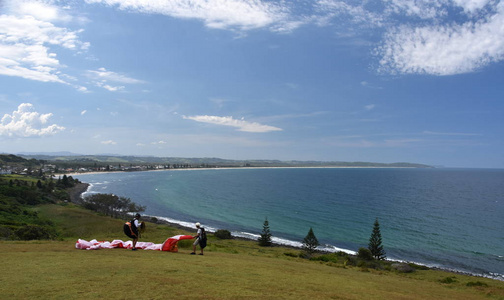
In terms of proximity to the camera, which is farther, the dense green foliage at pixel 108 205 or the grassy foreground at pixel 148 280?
the dense green foliage at pixel 108 205

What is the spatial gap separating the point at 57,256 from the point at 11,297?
6.22 m

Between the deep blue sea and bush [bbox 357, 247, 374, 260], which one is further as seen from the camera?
the deep blue sea

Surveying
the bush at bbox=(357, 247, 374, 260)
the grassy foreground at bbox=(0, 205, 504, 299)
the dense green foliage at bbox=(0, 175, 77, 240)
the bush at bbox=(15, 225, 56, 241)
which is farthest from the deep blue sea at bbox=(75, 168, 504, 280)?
the bush at bbox=(15, 225, 56, 241)

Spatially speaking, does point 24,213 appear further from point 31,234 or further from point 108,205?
point 31,234

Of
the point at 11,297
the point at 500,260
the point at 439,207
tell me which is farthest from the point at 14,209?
the point at 439,207

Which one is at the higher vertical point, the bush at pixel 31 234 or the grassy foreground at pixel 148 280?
the grassy foreground at pixel 148 280

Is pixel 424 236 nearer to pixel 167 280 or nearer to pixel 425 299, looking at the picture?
pixel 425 299

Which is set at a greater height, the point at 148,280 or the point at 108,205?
the point at 148,280

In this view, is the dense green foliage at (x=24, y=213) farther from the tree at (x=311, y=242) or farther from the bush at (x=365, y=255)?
the bush at (x=365, y=255)

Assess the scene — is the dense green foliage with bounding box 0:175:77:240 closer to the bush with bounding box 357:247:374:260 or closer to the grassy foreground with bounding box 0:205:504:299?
the grassy foreground with bounding box 0:205:504:299

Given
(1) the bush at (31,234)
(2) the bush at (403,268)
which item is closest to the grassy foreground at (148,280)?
(1) the bush at (31,234)

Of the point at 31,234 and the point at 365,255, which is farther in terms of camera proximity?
the point at 365,255

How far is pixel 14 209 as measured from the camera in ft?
173

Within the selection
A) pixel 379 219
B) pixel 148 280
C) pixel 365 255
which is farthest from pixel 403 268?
pixel 379 219
